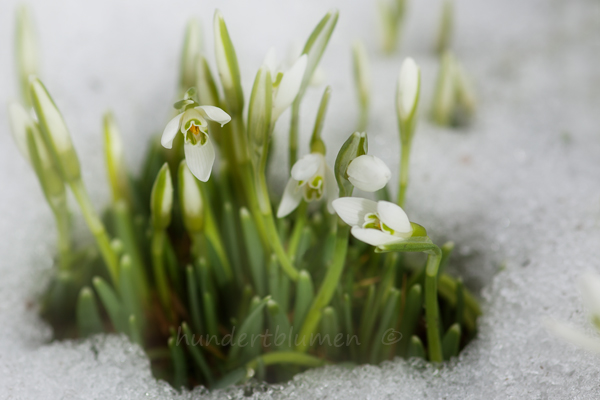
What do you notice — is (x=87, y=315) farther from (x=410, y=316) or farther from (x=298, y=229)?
(x=410, y=316)

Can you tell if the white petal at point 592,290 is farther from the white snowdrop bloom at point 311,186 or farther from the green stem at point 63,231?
the green stem at point 63,231

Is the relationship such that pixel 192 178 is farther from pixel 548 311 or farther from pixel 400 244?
pixel 548 311

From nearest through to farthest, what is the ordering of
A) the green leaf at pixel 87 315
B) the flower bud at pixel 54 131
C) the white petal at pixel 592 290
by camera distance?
the white petal at pixel 592 290, the flower bud at pixel 54 131, the green leaf at pixel 87 315

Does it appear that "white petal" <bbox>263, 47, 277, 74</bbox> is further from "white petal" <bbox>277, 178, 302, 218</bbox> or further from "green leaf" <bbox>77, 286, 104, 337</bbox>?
"green leaf" <bbox>77, 286, 104, 337</bbox>

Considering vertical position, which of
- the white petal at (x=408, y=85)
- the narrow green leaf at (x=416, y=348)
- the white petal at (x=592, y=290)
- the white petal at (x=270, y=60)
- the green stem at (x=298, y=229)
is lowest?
the narrow green leaf at (x=416, y=348)

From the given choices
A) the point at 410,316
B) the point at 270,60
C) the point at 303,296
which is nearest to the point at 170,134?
the point at 270,60

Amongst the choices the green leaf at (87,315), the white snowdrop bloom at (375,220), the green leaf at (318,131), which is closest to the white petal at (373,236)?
the white snowdrop bloom at (375,220)

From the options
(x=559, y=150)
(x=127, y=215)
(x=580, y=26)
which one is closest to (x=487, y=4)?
(x=580, y=26)
